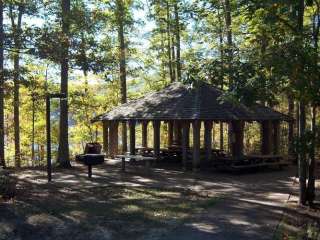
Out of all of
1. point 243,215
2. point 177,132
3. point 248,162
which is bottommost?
point 243,215

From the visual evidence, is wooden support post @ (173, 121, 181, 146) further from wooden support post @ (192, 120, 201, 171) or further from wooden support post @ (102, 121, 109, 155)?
wooden support post @ (192, 120, 201, 171)

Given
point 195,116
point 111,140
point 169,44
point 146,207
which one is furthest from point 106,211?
point 169,44

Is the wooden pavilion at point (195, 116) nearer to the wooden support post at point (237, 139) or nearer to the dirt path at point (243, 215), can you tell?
the wooden support post at point (237, 139)

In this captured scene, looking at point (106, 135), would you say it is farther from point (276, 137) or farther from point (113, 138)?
point (276, 137)

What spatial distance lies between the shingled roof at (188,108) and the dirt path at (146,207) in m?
2.51

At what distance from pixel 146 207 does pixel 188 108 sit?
8.68 m

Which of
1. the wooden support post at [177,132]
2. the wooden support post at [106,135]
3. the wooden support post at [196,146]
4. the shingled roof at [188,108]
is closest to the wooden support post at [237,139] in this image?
the shingled roof at [188,108]

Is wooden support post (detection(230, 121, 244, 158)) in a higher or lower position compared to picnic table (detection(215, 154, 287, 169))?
higher

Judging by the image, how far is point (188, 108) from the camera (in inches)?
789

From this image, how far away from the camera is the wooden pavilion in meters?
19.4

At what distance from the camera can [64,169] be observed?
20.2 m

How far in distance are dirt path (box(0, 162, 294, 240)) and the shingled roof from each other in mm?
2514

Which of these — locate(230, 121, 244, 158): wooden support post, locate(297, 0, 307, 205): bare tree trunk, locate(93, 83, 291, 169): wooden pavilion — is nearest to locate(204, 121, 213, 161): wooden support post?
locate(93, 83, 291, 169): wooden pavilion

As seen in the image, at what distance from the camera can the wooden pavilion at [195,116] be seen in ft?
63.5
